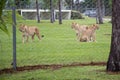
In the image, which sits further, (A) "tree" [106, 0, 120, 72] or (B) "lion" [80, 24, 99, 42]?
(B) "lion" [80, 24, 99, 42]

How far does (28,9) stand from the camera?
53.2 metres

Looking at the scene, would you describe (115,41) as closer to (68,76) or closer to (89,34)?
(68,76)

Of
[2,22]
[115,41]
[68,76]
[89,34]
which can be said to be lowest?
[68,76]

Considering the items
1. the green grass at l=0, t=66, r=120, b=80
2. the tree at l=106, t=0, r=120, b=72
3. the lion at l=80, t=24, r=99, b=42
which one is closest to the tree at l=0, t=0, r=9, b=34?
the green grass at l=0, t=66, r=120, b=80

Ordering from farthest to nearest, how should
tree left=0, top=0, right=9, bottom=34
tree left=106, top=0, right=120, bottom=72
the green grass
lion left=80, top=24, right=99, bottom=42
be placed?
lion left=80, top=24, right=99, bottom=42 → tree left=106, top=0, right=120, bottom=72 → the green grass → tree left=0, top=0, right=9, bottom=34

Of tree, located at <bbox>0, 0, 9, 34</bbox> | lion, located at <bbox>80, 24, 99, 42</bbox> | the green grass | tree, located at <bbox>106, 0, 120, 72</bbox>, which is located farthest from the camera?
lion, located at <bbox>80, 24, 99, 42</bbox>

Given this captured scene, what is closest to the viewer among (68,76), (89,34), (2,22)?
(2,22)

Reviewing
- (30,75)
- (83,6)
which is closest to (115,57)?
(30,75)

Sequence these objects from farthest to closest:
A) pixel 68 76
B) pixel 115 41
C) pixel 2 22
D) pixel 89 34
→ 1. pixel 89 34
2. pixel 115 41
3. pixel 68 76
4. pixel 2 22

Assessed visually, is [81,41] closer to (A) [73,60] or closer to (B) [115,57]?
(A) [73,60]

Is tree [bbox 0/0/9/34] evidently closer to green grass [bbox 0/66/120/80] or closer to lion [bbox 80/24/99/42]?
green grass [bbox 0/66/120/80]

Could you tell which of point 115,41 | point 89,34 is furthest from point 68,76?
point 89,34

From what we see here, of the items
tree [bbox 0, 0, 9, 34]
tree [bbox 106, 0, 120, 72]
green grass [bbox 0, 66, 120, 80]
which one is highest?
tree [bbox 0, 0, 9, 34]

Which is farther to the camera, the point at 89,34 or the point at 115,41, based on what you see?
the point at 89,34
